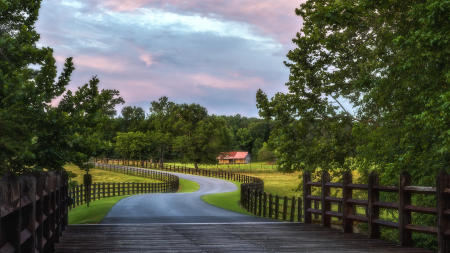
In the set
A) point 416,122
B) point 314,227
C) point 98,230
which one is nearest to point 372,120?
Result: point 416,122

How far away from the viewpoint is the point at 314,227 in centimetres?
1256

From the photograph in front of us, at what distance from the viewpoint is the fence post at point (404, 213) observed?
30.7 ft

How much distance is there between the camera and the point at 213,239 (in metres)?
10.0

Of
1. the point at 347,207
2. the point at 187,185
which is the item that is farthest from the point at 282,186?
the point at 347,207

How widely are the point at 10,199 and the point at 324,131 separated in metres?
21.1

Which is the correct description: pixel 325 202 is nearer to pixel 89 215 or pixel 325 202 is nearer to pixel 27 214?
pixel 27 214

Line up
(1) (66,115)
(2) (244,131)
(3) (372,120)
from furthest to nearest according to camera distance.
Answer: (2) (244,131)
(3) (372,120)
(1) (66,115)

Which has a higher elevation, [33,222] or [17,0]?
[17,0]

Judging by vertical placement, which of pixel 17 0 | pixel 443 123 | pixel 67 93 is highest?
pixel 17 0

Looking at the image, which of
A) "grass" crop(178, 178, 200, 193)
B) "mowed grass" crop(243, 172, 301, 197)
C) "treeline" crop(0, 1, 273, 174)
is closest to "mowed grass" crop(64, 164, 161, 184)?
"grass" crop(178, 178, 200, 193)

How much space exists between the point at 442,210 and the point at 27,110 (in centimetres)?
1180

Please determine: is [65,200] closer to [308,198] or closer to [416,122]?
[308,198]

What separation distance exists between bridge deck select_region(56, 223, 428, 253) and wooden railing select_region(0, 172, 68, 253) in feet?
2.21

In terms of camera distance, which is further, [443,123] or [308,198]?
[308,198]
